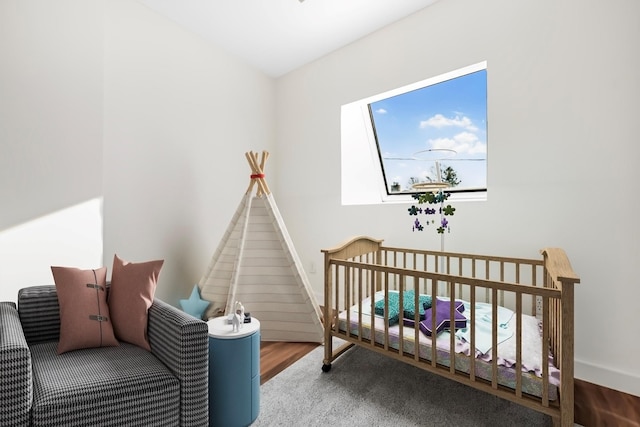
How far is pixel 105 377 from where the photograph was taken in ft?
3.86

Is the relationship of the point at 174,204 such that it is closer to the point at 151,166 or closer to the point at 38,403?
the point at 151,166

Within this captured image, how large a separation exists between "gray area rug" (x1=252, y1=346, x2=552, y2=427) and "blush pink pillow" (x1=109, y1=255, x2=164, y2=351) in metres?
0.74

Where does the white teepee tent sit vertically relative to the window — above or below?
below

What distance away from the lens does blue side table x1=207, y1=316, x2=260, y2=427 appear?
1450 millimetres

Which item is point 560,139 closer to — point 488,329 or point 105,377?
point 488,329

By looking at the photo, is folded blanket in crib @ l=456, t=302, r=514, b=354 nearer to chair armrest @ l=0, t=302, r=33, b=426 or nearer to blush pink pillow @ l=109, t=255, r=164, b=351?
blush pink pillow @ l=109, t=255, r=164, b=351

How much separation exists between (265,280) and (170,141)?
4.80 ft

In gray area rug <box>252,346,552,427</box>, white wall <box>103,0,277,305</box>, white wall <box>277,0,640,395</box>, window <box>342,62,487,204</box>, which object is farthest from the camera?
window <box>342,62,487,204</box>

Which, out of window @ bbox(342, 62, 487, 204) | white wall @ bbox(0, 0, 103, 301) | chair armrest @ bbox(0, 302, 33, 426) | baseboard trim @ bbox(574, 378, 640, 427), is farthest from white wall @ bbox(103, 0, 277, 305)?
baseboard trim @ bbox(574, 378, 640, 427)

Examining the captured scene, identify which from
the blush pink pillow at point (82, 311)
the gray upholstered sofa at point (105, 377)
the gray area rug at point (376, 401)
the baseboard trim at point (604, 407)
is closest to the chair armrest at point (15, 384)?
the gray upholstered sofa at point (105, 377)

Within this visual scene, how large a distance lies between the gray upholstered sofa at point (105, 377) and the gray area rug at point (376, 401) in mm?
488

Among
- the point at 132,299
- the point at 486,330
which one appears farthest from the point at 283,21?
the point at 486,330

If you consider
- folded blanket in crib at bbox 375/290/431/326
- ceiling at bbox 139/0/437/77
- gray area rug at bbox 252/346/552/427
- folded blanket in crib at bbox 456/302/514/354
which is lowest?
gray area rug at bbox 252/346/552/427

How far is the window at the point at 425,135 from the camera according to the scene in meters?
2.58
